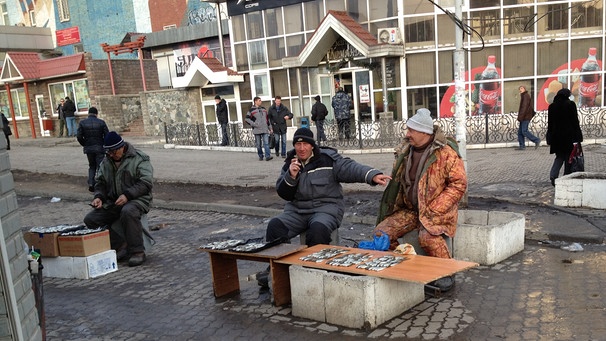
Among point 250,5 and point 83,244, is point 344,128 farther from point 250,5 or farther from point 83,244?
point 83,244

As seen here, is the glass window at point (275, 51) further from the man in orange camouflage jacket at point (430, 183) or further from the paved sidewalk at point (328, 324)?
the man in orange camouflage jacket at point (430, 183)

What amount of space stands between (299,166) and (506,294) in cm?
226

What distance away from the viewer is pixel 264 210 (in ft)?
29.0

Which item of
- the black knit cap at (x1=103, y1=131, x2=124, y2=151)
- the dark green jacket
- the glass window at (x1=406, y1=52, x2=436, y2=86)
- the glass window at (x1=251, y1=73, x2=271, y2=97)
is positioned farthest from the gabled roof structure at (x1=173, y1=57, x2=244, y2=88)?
the black knit cap at (x1=103, y1=131, x2=124, y2=151)

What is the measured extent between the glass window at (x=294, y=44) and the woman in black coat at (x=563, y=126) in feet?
43.2

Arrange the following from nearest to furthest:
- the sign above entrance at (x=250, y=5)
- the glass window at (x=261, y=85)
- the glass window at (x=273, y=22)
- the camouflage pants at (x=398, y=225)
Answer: the camouflage pants at (x=398, y=225), the sign above entrance at (x=250, y=5), the glass window at (x=273, y=22), the glass window at (x=261, y=85)

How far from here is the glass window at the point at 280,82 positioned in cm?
2142

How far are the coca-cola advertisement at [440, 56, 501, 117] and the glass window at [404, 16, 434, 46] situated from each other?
190 cm

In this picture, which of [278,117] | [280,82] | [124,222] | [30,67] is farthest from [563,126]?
[30,67]

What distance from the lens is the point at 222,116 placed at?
1902cm

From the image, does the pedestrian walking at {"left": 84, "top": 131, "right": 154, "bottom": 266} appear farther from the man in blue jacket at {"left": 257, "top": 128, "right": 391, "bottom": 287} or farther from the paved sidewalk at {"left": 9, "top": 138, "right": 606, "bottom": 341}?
the man in blue jacket at {"left": 257, "top": 128, "right": 391, "bottom": 287}

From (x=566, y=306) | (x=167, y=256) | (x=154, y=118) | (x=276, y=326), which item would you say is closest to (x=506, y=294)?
(x=566, y=306)

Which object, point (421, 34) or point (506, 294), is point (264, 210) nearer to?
point (506, 294)

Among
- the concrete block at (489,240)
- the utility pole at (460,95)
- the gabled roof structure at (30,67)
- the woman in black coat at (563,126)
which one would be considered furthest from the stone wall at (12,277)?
the gabled roof structure at (30,67)
